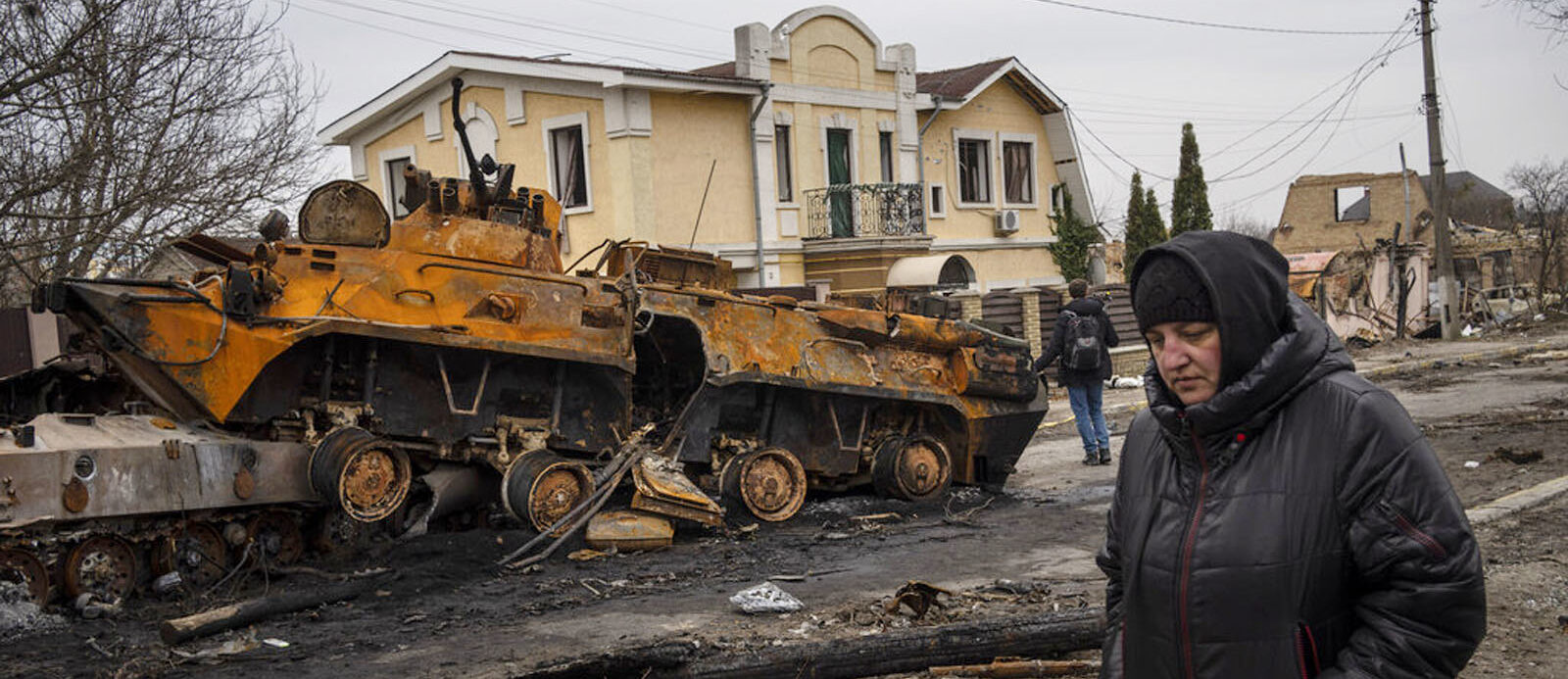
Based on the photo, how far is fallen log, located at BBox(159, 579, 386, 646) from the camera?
711 cm

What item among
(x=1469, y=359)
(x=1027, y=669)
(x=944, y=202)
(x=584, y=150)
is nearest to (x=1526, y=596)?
(x=1027, y=669)

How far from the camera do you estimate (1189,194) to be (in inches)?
1510

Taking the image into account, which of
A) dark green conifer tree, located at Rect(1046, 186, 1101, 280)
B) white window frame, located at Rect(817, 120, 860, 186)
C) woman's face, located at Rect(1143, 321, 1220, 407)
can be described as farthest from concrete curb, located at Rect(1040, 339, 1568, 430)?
woman's face, located at Rect(1143, 321, 1220, 407)

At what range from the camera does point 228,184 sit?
17.8 metres

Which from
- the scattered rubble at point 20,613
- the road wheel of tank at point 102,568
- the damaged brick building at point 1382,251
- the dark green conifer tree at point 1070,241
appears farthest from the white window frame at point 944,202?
the scattered rubble at point 20,613

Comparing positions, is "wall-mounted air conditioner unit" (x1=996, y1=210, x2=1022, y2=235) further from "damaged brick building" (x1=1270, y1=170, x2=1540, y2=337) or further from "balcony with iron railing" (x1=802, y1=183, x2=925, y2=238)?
"damaged brick building" (x1=1270, y1=170, x2=1540, y2=337)

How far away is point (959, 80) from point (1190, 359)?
26.8 metres

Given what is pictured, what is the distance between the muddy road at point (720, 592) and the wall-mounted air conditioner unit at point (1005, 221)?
55.4 ft

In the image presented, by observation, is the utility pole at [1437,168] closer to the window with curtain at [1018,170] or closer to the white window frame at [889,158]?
the window with curtain at [1018,170]

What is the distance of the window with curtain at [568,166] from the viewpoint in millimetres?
22922

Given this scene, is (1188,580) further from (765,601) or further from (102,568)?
(102,568)

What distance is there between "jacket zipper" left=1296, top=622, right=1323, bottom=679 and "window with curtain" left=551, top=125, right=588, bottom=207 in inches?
819

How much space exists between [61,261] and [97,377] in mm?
6907

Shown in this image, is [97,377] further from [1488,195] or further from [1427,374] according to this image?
[1488,195]
